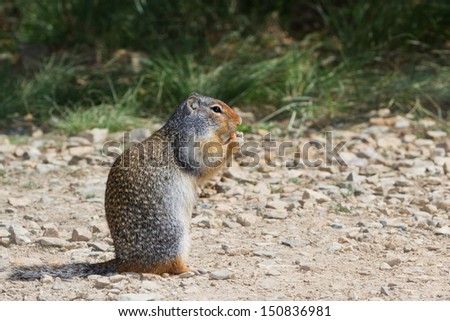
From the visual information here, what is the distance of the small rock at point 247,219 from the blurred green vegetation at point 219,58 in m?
2.91

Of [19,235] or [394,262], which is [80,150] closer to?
[19,235]

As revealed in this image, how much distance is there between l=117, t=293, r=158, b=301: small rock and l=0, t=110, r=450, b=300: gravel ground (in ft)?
0.04

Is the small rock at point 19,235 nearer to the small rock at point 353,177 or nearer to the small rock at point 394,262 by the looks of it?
the small rock at point 394,262

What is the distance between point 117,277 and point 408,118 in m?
5.13

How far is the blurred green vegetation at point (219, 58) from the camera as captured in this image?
10.2m


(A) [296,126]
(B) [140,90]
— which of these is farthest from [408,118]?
(B) [140,90]

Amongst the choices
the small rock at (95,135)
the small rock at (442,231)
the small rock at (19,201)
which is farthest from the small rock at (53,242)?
the small rock at (95,135)

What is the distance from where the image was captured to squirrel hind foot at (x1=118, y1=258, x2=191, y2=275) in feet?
19.1

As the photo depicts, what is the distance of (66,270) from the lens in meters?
5.88

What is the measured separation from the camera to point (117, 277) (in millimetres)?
5711

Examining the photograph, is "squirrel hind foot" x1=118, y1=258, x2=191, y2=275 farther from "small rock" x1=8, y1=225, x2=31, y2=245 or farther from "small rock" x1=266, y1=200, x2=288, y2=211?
"small rock" x1=266, y1=200, x2=288, y2=211

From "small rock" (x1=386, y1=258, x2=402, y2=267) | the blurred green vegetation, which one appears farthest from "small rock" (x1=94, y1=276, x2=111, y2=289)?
the blurred green vegetation

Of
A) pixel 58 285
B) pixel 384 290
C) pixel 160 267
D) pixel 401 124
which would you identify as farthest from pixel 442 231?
pixel 401 124

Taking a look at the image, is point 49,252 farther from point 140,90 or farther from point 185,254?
point 140,90
